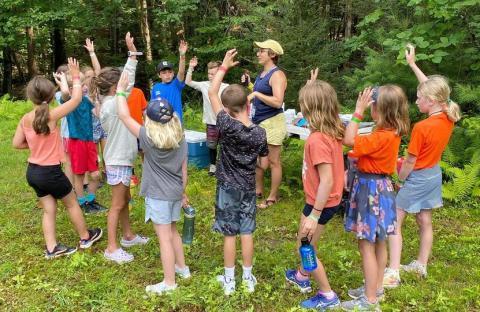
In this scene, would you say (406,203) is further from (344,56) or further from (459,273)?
(344,56)

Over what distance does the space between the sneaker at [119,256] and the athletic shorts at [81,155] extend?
4.73 feet

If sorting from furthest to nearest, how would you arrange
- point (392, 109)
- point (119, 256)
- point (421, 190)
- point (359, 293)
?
point (119, 256) < point (421, 190) < point (359, 293) < point (392, 109)

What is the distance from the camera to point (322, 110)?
3100 millimetres

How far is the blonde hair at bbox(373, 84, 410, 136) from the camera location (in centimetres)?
309

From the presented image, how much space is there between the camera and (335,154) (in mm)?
3088

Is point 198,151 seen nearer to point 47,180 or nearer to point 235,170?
point 47,180

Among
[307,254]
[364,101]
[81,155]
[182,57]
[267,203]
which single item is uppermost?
[182,57]

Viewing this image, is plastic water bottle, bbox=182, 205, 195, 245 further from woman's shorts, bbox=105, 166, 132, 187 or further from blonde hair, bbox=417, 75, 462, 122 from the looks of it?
blonde hair, bbox=417, 75, 462, 122

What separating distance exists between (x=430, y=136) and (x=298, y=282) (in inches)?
62.1

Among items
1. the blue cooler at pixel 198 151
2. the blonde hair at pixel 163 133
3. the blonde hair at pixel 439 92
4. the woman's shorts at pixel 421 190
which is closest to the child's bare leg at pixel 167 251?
the blonde hair at pixel 163 133

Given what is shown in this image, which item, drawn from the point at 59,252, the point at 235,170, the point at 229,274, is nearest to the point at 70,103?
the point at 59,252

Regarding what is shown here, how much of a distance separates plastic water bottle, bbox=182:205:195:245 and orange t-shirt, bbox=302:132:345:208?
1.12 m

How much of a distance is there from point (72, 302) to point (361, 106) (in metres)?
2.66

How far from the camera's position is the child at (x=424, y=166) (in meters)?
3.46
